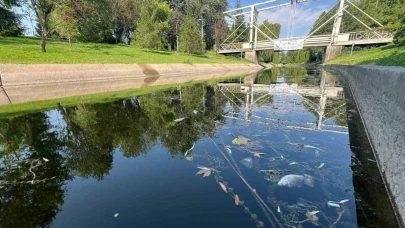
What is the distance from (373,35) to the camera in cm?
3647

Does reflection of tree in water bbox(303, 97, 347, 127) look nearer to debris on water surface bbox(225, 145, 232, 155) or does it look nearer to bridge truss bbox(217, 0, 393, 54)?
Answer: debris on water surface bbox(225, 145, 232, 155)

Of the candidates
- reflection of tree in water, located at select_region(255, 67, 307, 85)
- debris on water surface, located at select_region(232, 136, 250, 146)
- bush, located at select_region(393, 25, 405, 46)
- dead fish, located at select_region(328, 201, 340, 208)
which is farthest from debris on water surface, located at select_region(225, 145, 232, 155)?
bush, located at select_region(393, 25, 405, 46)

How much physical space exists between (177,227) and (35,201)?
95.9 inches

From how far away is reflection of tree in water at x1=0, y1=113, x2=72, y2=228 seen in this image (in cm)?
332

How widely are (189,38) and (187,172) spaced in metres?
37.9

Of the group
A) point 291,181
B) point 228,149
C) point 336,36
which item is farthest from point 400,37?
point 291,181

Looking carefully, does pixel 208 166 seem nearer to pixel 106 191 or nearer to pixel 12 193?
pixel 106 191

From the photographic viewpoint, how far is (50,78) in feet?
51.4

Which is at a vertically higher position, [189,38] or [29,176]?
[189,38]

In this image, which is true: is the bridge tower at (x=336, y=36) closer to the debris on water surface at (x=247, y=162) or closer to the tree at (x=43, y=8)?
the tree at (x=43, y=8)

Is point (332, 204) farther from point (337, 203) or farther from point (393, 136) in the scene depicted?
point (393, 136)

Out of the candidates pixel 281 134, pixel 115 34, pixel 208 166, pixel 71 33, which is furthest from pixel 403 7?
pixel 115 34

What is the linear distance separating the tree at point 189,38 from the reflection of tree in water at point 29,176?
116ft

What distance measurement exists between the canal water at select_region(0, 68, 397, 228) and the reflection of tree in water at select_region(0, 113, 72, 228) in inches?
0.7
